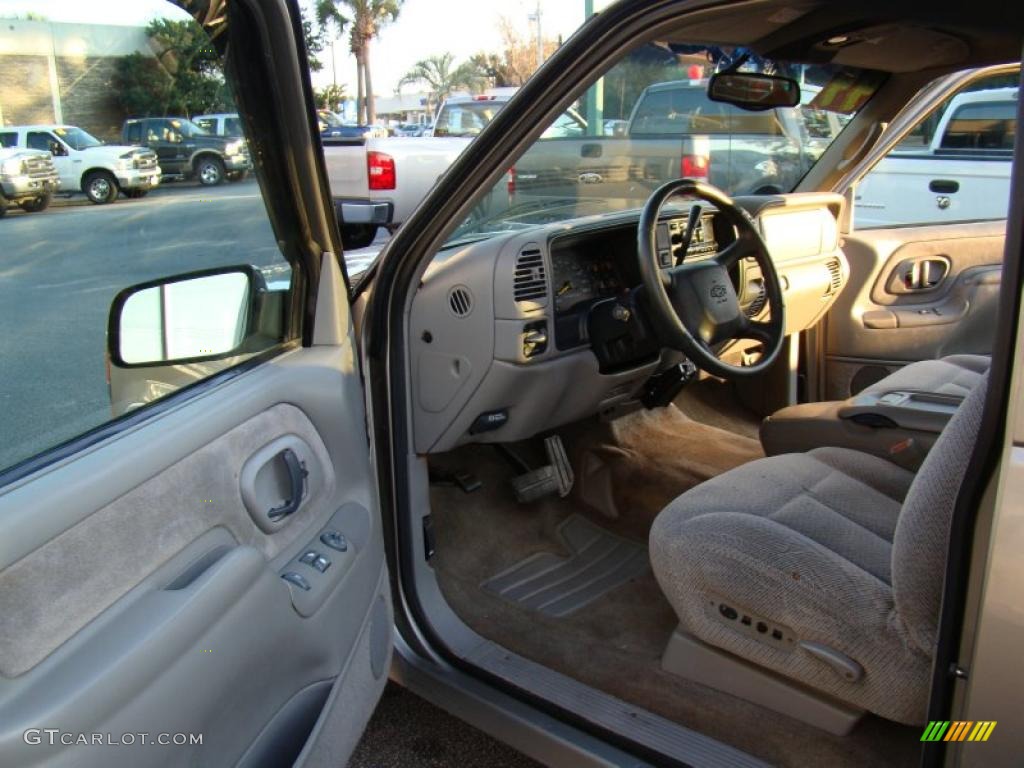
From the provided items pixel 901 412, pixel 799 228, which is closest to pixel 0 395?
pixel 901 412

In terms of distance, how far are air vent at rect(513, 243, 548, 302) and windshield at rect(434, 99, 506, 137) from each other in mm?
7903

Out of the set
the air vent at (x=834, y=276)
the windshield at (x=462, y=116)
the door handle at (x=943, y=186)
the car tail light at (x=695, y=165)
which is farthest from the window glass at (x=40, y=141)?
the windshield at (x=462, y=116)

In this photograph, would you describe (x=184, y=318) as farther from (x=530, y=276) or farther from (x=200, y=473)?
(x=530, y=276)

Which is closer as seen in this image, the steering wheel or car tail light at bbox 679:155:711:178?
the steering wheel

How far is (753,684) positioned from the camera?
1930mm

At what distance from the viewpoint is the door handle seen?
17.0ft

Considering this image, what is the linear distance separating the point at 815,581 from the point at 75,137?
1492 millimetres

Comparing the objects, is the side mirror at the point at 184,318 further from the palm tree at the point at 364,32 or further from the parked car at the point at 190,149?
the palm tree at the point at 364,32

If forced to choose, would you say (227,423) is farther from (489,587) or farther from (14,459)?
(489,587)

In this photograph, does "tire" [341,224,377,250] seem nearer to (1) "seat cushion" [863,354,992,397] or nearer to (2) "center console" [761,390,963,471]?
(2) "center console" [761,390,963,471]

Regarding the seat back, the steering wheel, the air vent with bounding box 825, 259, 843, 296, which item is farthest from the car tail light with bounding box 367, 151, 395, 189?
the seat back

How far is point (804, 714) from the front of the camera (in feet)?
6.11

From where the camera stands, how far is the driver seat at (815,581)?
1.49m

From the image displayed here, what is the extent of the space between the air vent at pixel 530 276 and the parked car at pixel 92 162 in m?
1.13
